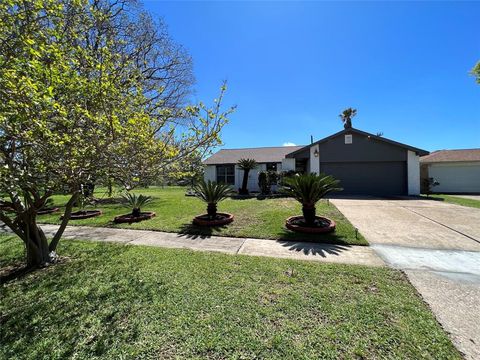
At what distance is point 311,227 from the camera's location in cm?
761

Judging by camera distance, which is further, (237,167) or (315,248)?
→ (237,167)

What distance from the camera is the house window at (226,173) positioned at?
21.7 m

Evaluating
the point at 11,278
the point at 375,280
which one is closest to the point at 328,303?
the point at 375,280

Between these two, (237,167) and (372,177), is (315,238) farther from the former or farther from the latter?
(237,167)

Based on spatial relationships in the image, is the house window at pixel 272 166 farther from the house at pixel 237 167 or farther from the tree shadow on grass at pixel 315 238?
the tree shadow on grass at pixel 315 238

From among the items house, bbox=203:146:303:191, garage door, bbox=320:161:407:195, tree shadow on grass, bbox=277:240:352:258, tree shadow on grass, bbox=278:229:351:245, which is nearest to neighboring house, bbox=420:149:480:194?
garage door, bbox=320:161:407:195

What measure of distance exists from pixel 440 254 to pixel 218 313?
17.5ft

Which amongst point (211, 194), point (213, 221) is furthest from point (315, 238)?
point (211, 194)

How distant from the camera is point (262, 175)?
1814cm

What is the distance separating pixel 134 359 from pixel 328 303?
2516mm

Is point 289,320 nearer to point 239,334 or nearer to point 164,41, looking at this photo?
point 239,334

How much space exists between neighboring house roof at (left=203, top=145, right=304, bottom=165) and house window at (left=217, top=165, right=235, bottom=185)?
1.76 ft

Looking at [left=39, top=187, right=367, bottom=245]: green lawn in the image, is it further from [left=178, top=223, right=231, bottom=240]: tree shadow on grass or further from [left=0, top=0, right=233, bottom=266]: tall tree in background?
[left=0, top=0, right=233, bottom=266]: tall tree in background

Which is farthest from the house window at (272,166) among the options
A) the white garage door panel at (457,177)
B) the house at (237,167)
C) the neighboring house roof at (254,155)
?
the white garage door panel at (457,177)
